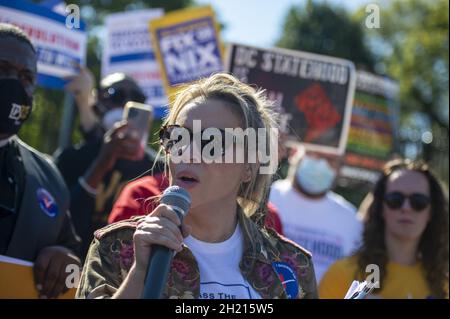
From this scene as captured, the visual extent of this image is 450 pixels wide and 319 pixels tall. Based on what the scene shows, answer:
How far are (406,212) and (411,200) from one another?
2.9 inches

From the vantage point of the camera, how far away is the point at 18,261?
306 centimetres

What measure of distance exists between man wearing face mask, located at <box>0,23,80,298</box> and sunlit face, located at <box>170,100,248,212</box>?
981 mm

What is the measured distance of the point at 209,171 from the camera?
2379mm

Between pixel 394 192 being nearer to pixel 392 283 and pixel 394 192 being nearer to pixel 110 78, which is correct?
pixel 392 283

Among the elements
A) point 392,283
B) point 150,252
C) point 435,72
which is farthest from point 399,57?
point 150,252

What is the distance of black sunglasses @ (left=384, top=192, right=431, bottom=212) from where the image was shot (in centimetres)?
429

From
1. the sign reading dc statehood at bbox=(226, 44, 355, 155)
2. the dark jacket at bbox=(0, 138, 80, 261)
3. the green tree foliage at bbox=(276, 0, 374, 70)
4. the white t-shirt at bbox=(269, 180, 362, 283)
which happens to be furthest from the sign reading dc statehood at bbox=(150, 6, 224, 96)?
the green tree foliage at bbox=(276, 0, 374, 70)

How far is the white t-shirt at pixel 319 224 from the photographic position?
17.8 feet

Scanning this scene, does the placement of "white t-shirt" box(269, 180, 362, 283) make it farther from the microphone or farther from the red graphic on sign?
the microphone

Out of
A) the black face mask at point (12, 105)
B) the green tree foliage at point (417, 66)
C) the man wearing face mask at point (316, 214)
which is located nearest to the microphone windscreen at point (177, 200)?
the black face mask at point (12, 105)

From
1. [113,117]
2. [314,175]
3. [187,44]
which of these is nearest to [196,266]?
[113,117]

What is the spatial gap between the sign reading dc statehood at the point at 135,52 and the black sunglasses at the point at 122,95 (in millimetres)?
2236

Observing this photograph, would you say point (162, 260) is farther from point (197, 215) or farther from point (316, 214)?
point (316, 214)
